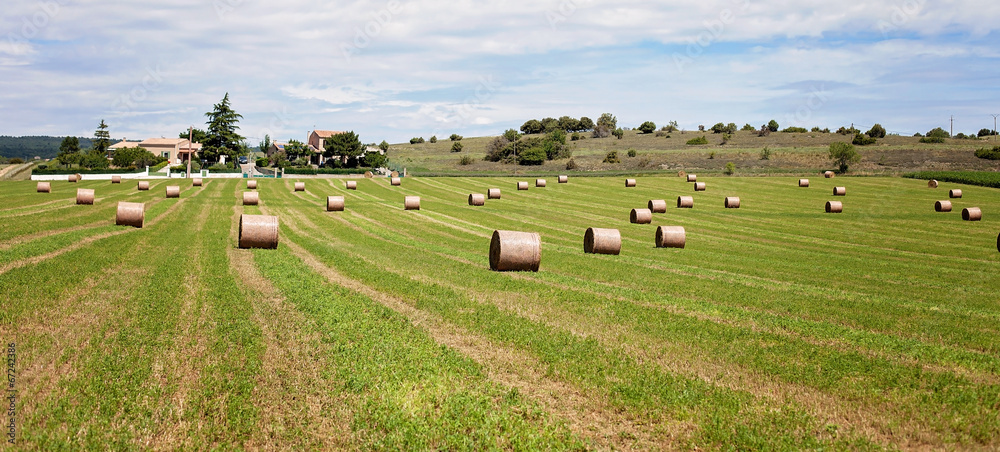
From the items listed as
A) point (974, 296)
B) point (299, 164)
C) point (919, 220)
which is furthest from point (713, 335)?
point (299, 164)

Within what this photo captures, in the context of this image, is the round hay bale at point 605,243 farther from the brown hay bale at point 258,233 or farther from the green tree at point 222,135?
the green tree at point 222,135

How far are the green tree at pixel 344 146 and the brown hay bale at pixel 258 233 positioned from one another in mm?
107871

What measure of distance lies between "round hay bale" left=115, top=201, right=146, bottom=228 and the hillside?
233ft

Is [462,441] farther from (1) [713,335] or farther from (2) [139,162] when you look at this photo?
(2) [139,162]

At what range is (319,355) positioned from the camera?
10.1m

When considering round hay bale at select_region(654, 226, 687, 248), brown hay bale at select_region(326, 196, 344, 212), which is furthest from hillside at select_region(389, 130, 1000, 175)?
round hay bale at select_region(654, 226, 687, 248)

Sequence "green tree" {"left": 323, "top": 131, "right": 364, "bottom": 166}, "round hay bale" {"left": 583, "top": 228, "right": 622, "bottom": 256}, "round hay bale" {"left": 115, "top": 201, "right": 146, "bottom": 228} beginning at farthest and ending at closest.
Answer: "green tree" {"left": 323, "top": 131, "right": 364, "bottom": 166} < "round hay bale" {"left": 115, "top": 201, "right": 146, "bottom": 228} < "round hay bale" {"left": 583, "top": 228, "right": 622, "bottom": 256}

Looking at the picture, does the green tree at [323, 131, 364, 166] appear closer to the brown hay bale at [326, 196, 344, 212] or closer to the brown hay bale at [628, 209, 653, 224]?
the brown hay bale at [326, 196, 344, 212]

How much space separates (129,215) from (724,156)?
325 ft

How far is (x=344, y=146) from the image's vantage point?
417 feet

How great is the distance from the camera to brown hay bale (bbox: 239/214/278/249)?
2183 cm

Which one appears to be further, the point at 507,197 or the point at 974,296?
the point at 507,197

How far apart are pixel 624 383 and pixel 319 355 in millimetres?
4518

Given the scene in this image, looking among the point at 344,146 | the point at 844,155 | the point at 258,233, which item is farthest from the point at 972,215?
the point at 344,146
